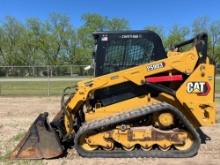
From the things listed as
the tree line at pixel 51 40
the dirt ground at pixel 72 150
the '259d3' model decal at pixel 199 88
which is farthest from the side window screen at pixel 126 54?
the tree line at pixel 51 40

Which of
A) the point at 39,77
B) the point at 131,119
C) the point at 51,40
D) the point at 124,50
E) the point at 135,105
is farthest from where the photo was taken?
the point at 51,40

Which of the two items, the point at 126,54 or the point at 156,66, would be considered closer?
the point at 156,66

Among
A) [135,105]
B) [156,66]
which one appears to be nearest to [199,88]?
[156,66]

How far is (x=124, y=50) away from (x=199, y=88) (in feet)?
5.41

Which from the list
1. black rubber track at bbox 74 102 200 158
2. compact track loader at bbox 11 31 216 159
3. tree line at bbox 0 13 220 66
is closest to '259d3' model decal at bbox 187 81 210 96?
compact track loader at bbox 11 31 216 159

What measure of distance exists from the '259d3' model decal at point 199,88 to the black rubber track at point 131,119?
0.55 m

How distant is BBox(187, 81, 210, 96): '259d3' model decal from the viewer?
25.0 feet

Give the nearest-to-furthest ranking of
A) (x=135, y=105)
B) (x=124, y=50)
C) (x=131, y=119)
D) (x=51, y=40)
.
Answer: (x=131, y=119)
(x=135, y=105)
(x=124, y=50)
(x=51, y=40)

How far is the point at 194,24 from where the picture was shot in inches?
2805

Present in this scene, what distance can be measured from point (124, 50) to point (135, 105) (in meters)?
1.12

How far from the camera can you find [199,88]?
300 inches

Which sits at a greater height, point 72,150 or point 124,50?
point 124,50

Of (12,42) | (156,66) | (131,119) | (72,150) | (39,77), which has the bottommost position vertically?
(72,150)

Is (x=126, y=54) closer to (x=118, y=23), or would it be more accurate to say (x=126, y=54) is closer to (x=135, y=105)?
(x=135, y=105)
